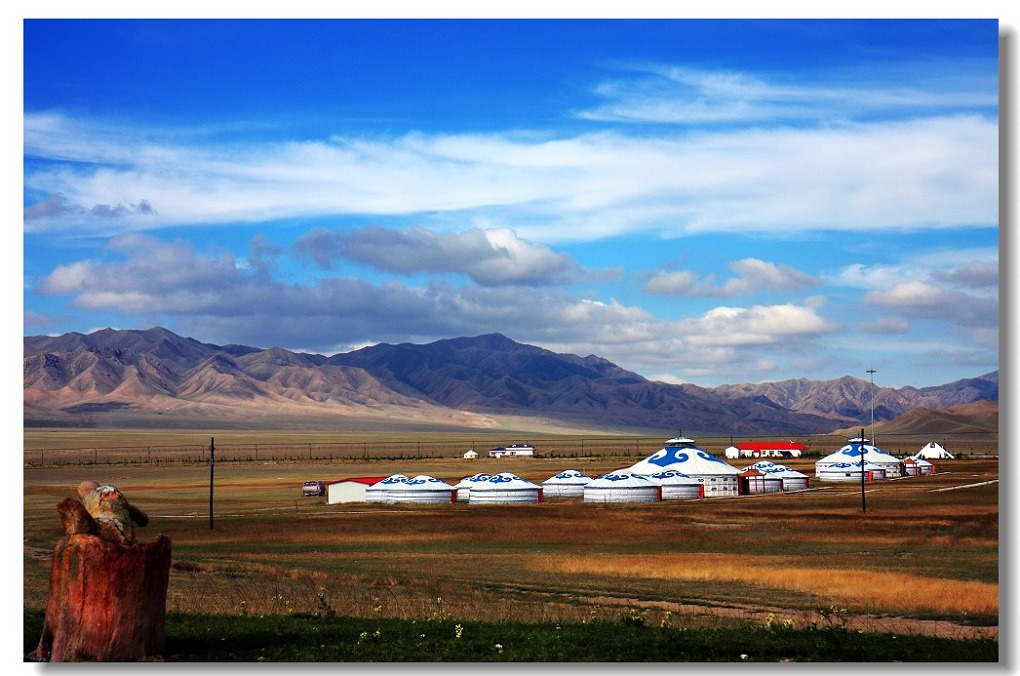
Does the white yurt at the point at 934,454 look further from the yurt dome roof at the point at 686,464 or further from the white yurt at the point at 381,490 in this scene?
the white yurt at the point at 381,490

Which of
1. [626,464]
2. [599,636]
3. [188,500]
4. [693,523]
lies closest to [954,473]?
[626,464]

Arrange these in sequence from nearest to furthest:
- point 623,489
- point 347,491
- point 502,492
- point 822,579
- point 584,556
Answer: point 822,579 → point 584,556 → point 623,489 → point 502,492 → point 347,491

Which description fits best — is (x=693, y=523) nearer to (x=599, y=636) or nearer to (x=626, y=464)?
(x=599, y=636)

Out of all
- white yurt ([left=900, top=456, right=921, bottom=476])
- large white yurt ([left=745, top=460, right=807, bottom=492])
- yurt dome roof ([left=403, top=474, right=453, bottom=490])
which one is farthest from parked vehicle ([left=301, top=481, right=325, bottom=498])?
white yurt ([left=900, top=456, right=921, bottom=476])

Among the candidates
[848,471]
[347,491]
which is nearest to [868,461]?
[848,471]

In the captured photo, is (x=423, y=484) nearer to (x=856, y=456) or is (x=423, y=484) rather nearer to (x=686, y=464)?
(x=686, y=464)

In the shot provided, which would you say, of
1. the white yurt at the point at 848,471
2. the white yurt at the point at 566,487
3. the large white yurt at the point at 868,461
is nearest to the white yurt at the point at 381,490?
the white yurt at the point at 566,487

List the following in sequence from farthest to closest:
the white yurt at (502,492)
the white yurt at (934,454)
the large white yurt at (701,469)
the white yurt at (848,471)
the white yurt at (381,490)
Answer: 1. the white yurt at (934,454)
2. the white yurt at (848,471)
3. the large white yurt at (701,469)
4. the white yurt at (381,490)
5. the white yurt at (502,492)
